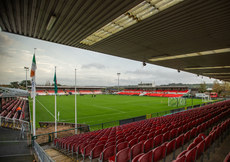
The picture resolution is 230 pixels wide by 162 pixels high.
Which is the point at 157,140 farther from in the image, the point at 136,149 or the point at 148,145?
the point at 136,149

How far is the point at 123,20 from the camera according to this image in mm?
5707

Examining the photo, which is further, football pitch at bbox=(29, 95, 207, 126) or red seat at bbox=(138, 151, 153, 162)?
football pitch at bbox=(29, 95, 207, 126)

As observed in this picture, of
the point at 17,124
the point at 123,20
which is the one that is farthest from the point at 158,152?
the point at 17,124

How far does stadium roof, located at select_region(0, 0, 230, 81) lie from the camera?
4.46m

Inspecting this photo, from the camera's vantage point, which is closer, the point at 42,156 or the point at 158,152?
the point at 158,152

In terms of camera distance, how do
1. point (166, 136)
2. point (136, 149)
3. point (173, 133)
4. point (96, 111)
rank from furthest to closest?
point (96, 111)
point (173, 133)
point (166, 136)
point (136, 149)

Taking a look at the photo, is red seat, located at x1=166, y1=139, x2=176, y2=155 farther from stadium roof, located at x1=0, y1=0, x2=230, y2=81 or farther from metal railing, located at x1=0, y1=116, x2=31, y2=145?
metal railing, located at x1=0, y1=116, x2=31, y2=145

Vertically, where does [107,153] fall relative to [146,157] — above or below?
below

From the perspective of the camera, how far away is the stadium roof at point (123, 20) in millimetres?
4457

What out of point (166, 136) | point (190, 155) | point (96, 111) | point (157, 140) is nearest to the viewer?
point (190, 155)

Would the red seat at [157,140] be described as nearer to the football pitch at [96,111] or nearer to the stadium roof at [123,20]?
the stadium roof at [123,20]

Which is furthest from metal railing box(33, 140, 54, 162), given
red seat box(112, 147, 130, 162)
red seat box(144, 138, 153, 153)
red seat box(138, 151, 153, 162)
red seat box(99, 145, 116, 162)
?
red seat box(144, 138, 153, 153)

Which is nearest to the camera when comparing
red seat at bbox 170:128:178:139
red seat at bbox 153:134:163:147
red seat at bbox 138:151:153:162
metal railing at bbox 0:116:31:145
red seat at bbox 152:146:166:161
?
red seat at bbox 138:151:153:162

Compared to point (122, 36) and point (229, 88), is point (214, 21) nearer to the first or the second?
point (122, 36)
